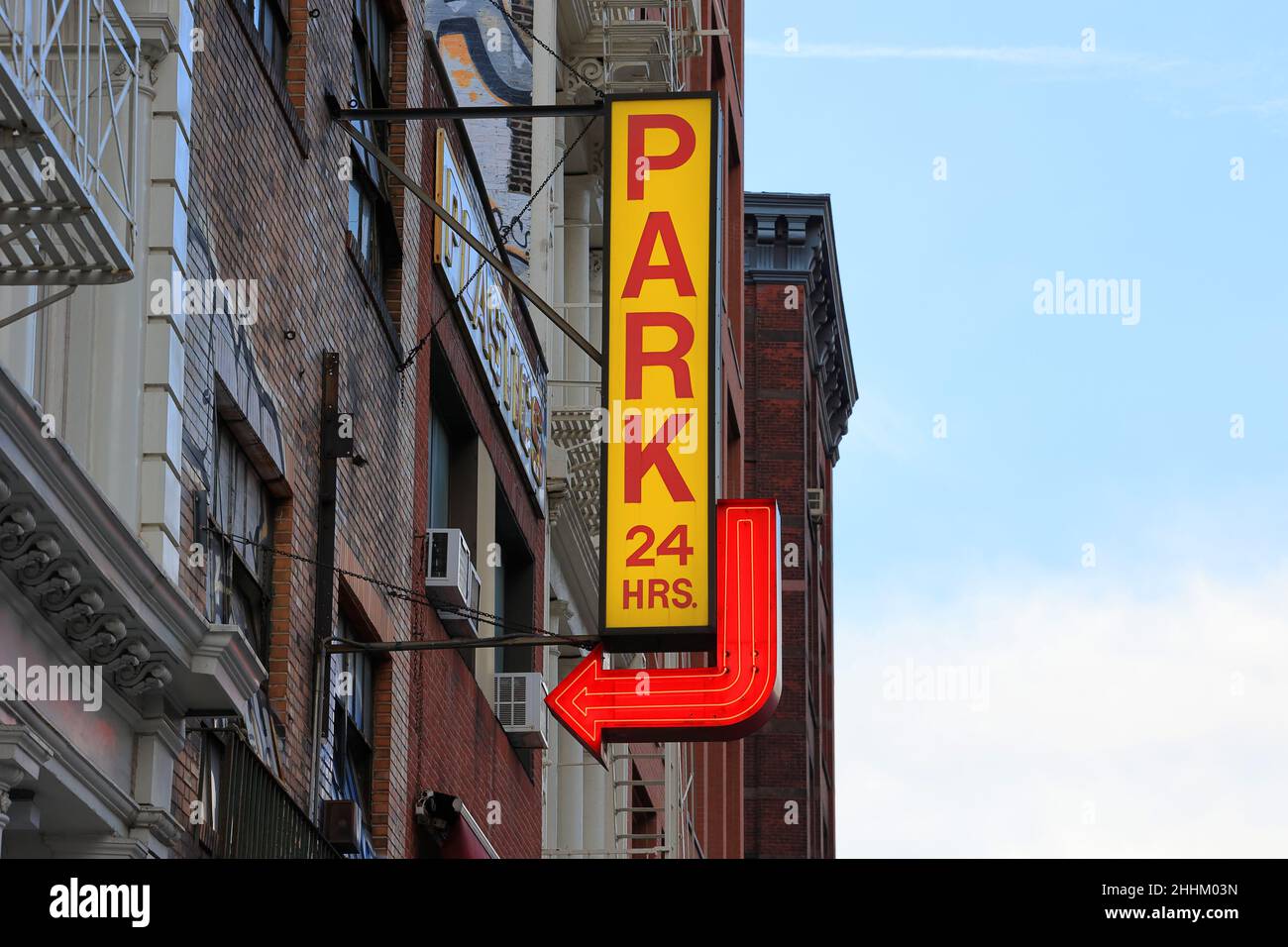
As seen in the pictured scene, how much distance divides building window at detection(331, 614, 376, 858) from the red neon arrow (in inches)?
55.7

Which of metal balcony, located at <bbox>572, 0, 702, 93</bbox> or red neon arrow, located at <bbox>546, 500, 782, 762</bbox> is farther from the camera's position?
metal balcony, located at <bbox>572, 0, 702, 93</bbox>

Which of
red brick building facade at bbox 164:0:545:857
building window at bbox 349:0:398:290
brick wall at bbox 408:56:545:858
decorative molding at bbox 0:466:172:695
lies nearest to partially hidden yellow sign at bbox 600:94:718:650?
red brick building facade at bbox 164:0:545:857

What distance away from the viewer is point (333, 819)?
16.7 meters

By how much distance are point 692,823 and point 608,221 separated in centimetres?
2527

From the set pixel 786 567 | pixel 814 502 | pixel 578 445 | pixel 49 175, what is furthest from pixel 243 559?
pixel 814 502

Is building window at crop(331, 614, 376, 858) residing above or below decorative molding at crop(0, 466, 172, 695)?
below

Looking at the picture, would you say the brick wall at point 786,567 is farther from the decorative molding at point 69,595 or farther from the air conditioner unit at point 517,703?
the decorative molding at point 69,595

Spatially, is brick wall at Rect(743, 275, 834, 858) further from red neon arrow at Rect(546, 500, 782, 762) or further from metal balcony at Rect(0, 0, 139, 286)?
metal balcony at Rect(0, 0, 139, 286)

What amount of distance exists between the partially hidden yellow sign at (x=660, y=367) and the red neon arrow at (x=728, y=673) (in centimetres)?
40

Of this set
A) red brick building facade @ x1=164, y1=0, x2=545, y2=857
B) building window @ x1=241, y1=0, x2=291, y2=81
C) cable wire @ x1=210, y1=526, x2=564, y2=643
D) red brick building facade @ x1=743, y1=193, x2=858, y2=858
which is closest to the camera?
red brick building facade @ x1=164, y1=0, x2=545, y2=857

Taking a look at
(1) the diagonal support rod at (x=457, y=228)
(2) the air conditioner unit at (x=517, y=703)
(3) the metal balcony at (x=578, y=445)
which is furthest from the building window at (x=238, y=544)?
(3) the metal balcony at (x=578, y=445)

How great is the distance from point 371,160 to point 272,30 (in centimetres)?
252

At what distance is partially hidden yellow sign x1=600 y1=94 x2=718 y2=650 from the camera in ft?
57.3
